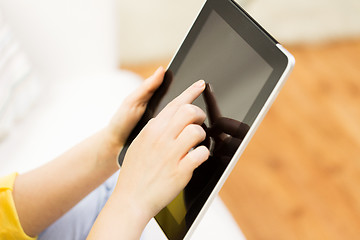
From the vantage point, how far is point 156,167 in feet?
1.90

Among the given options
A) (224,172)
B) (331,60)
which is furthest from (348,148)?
(224,172)

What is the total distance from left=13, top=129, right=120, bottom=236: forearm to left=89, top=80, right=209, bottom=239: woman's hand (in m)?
0.15

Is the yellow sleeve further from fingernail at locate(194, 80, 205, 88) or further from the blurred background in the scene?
fingernail at locate(194, 80, 205, 88)

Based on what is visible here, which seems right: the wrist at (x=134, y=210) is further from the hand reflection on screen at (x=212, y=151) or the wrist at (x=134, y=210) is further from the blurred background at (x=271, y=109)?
the blurred background at (x=271, y=109)

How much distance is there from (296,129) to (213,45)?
2.83 ft

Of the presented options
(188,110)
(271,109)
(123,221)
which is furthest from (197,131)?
(271,109)

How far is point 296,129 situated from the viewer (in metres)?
1.42

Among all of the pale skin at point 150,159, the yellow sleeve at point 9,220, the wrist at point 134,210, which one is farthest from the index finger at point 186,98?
the yellow sleeve at point 9,220

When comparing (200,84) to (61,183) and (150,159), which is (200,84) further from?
(61,183)

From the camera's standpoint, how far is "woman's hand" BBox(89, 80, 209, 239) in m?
0.56

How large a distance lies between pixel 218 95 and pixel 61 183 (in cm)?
33

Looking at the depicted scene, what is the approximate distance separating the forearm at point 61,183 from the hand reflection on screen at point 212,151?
0.19 metres

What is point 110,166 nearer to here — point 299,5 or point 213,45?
point 213,45

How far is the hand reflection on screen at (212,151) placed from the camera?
56 cm
